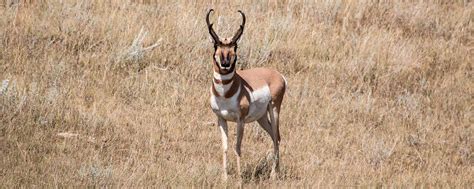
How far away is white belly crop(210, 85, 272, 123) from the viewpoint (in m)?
9.34

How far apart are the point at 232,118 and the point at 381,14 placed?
322 inches

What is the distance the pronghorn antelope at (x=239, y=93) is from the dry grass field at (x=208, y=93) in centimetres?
50

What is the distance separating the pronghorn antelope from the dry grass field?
0.50 meters

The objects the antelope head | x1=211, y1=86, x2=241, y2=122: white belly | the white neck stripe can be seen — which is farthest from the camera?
x1=211, y1=86, x2=241, y2=122: white belly

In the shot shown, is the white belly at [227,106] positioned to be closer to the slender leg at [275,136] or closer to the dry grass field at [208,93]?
the dry grass field at [208,93]

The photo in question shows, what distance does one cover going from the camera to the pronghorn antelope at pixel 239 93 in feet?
29.5

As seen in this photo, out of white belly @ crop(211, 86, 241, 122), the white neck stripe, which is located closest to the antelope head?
the white neck stripe

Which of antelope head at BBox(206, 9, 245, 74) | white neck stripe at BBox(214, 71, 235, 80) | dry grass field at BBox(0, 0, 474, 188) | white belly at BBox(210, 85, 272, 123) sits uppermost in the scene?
antelope head at BBox(206, 9, 245, 74)

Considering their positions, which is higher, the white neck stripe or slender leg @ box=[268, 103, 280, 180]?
the white neck stripe

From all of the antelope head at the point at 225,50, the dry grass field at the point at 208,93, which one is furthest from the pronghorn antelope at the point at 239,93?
the dry grass field at the point at 208,93

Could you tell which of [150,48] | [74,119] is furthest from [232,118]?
[150,48]

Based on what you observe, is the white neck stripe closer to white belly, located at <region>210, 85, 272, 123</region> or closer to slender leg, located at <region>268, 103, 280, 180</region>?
white belly, located at <region>210, 85, 272, 123</region>

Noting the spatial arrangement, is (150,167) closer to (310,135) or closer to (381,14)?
(310,135)

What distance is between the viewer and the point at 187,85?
12.9 metres
